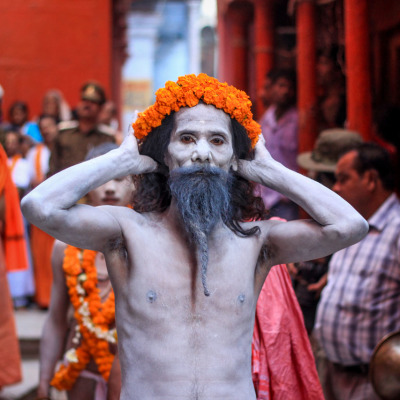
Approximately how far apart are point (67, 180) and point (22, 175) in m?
6.29

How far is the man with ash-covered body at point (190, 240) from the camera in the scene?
2789 millimetres

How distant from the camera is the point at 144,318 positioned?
9.26 ft

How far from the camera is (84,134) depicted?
26.2 feet

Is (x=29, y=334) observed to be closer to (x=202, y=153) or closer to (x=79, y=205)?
(x=79, y=205)

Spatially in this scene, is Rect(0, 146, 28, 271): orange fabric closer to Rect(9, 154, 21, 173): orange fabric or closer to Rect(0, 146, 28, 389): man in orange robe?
Rect(0, 146, 28, 389): man in orange robe

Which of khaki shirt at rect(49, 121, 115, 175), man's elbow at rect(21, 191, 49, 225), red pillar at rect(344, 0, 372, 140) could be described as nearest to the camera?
man's elbow at rect(21, 191, 49, 225)

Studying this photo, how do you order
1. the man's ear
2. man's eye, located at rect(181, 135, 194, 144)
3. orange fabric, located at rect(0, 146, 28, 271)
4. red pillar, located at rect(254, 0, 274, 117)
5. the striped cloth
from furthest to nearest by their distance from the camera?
red pillar, located at rect(254, 0, 274, 117) → orange fabric, located at rect(0, 146, 28, 271) → the man's ear → the striped cloth → man's eye, located at rect(181, 135, 194, 144)

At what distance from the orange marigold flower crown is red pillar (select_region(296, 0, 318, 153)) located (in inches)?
196

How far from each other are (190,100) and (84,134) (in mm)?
5138

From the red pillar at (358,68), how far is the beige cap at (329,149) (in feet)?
2.34

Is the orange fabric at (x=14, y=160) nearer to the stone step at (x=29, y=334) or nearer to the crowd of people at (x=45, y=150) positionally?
the crowd of people at (x=45, y=150)

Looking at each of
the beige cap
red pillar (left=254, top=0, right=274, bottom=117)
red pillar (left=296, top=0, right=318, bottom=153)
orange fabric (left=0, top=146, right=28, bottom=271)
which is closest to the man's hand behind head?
the beige cap

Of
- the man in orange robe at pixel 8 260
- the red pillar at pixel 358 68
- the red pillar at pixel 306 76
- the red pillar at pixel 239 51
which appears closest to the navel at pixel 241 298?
the man in orange robe at pixel 8 260

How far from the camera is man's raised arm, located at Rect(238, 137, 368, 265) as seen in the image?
9.56 ft
